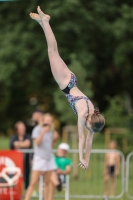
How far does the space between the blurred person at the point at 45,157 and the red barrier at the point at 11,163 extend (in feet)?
2.10

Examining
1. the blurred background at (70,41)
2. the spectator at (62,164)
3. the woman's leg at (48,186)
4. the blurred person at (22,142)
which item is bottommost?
the woman's leg at (48,186)

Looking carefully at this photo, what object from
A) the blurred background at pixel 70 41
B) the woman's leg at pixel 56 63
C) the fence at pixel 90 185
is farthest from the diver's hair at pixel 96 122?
the blurred background at pixel 70 41

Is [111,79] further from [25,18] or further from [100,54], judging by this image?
[25,18]

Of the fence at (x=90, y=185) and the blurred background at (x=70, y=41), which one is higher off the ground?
the blurred background at (x=70, y=41)

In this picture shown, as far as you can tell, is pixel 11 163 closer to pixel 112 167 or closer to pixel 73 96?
pixel 112 167

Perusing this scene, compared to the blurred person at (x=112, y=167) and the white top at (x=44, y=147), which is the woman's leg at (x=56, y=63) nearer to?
the white top at (x=44, y=147)

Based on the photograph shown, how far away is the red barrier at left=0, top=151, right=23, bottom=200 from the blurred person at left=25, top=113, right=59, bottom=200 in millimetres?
639

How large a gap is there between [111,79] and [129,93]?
932 millimetres

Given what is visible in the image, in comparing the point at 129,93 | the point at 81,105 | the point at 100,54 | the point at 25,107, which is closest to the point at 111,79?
the point at 129,93

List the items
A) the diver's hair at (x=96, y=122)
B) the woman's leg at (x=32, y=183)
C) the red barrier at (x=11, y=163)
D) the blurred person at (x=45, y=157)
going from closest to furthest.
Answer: the diver's hair at (x=96, y=122) → the woman's leg at (x=32, y=183) → the blurred person at (x=45, y=157) → the red barrier at (x=11, y=163)

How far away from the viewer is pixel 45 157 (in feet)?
37.7

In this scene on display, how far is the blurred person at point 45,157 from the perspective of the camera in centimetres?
1140

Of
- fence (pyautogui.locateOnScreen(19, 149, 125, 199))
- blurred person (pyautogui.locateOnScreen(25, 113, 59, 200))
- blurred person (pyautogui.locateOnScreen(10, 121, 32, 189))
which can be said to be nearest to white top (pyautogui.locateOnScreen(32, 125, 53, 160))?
blurred person (pyautogui.locateOnScreen(25, 113, 59, 200))

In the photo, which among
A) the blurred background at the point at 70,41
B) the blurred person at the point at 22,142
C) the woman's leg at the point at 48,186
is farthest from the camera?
the blurred background at the point at 70,41
